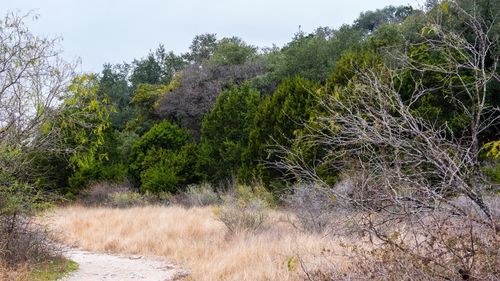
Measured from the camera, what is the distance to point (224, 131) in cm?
2572

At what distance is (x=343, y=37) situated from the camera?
28422 mm

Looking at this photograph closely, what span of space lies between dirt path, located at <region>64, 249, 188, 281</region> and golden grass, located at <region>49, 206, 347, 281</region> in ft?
1.27

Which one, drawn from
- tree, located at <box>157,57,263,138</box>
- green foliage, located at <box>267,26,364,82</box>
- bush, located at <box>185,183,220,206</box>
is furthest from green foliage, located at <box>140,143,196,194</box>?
green foliage, located at <box>267,26,364,82</box>

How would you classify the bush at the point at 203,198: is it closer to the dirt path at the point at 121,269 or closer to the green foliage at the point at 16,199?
the dirt path at the point at 121,269

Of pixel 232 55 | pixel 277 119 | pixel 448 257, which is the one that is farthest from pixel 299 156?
pixel 232 55

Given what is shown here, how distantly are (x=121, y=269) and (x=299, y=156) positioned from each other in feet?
13.8

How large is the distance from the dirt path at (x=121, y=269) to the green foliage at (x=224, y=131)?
13.3m

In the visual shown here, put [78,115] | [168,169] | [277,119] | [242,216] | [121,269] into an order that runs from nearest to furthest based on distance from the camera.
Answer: [78,115] → [121,269] → [242,216] → [277,119] → [168,169]

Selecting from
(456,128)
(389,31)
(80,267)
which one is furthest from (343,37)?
(80,267)

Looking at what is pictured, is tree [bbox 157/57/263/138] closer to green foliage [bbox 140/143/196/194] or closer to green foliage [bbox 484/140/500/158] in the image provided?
green foliage [bbox 140/143/196/194]

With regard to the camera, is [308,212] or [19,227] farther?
[308,212]

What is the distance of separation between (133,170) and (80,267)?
18.5 m

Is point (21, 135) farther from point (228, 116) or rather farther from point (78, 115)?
point (228, 116)

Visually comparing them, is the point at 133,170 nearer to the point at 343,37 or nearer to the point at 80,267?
the point at 343,37
